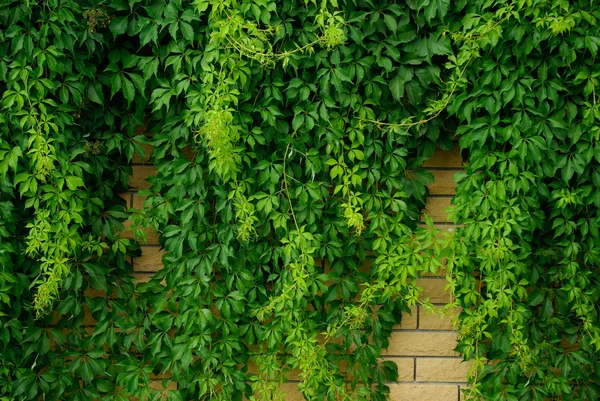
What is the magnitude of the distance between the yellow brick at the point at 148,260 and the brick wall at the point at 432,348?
0.18 feet

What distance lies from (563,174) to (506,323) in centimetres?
62

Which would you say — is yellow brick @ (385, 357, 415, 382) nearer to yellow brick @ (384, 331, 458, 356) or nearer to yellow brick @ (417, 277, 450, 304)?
yellow brick @ (384, 331, 458, 356)

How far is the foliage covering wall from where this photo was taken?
266cm

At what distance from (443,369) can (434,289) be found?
340 mm

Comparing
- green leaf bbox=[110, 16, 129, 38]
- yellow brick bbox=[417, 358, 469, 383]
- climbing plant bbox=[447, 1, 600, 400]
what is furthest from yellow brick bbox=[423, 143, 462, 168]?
green leaf bbox=[110, 16, 129, 38]

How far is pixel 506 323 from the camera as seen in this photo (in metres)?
2.72

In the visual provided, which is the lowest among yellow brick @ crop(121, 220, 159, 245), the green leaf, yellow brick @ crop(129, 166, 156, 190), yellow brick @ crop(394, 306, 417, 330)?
yellow brick @ crop(394, 306, 417, 330)

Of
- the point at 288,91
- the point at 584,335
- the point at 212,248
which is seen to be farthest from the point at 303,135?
the point at 584,335

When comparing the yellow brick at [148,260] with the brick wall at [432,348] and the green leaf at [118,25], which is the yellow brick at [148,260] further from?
the green leaf at [118,25]

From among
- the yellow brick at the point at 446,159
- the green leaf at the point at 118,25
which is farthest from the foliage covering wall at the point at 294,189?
the yellow brick at the point at 446,159

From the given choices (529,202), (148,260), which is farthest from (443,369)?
(148,260)

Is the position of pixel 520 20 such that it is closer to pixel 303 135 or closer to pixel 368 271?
pixel 303 135

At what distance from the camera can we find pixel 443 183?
9.52ft

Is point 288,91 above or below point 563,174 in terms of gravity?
above
